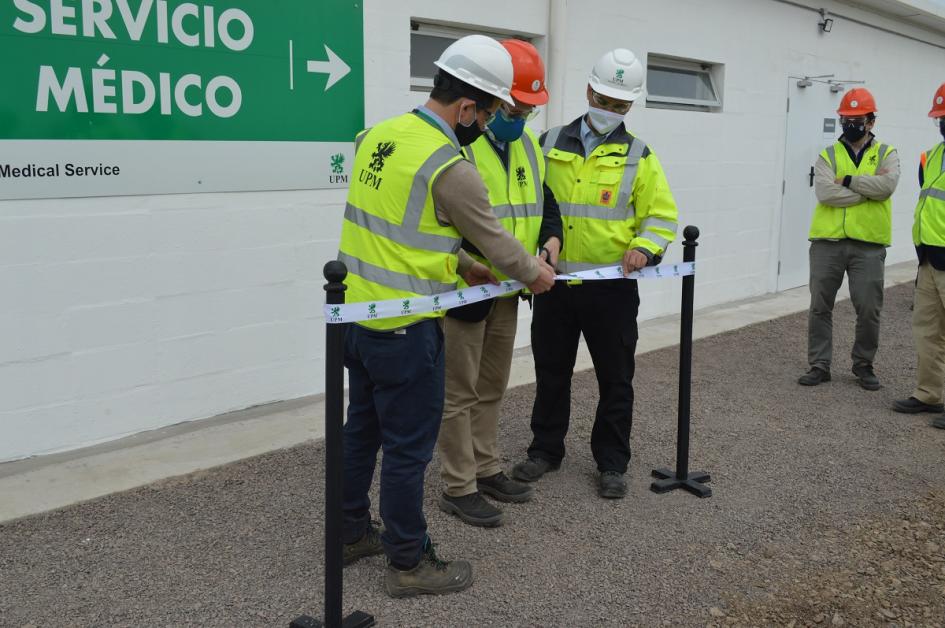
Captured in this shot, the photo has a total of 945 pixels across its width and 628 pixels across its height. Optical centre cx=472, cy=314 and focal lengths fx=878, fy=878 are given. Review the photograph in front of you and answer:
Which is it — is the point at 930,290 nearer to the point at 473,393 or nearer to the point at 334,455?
the point at 473,393

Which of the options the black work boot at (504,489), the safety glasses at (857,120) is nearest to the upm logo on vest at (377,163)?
the black work boot at (504,489)

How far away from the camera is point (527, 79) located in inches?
152

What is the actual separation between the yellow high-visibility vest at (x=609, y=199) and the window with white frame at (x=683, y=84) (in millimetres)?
4385

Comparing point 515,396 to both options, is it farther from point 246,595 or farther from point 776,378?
point 246,595

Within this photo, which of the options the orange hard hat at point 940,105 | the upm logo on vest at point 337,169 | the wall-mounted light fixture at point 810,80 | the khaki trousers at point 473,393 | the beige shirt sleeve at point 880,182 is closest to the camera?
the khaki trousers at point 473,393

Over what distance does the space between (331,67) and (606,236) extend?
2334mm

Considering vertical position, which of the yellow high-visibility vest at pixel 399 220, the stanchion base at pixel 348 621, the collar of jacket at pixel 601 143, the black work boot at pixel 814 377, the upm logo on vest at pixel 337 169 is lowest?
the stanchion base at pixel 348 621

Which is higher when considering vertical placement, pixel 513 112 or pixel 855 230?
pixel 513 112

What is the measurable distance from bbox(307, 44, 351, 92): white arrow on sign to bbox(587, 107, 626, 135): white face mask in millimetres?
2005

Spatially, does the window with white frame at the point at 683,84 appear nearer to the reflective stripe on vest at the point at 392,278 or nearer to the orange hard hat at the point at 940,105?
the orange hard hat at the point at 940,105

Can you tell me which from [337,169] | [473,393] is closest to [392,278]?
[473,393]

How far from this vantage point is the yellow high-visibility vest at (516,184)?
389 centimetres

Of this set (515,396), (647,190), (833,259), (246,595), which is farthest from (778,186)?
(246,595)

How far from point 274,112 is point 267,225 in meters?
0.70
